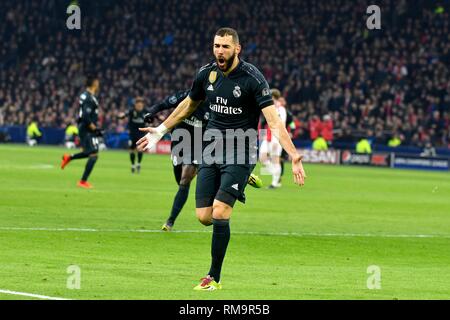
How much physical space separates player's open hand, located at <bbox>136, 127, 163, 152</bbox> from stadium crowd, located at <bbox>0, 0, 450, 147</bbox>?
122 feet

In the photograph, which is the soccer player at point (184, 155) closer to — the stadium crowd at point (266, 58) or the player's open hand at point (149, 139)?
the player's open hand at point (149, 139)

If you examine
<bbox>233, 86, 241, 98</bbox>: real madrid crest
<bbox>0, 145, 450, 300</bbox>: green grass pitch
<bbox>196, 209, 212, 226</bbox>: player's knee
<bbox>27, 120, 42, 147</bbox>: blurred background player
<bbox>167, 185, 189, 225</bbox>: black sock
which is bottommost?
<bbox>27, 120, 42, 147</bbox>: blurred background player

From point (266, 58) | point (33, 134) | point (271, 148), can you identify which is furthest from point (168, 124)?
point (33, 134)

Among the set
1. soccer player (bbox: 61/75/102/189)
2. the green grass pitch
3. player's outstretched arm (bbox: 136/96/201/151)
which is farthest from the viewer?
soccer player (bbox: 61/75/102/189)

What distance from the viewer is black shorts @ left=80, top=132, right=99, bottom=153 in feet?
88.3

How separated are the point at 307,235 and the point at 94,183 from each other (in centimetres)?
1194

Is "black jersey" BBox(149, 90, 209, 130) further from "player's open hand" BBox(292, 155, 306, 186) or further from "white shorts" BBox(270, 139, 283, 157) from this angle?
"white shorts" BBox(270, 139, 283, 157)

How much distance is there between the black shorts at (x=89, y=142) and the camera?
1060 inches

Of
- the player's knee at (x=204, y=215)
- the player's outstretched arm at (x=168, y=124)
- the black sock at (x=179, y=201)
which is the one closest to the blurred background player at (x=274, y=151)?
the black sock at (x=179, y=201)

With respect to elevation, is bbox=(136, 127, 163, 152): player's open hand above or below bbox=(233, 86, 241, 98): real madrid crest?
below

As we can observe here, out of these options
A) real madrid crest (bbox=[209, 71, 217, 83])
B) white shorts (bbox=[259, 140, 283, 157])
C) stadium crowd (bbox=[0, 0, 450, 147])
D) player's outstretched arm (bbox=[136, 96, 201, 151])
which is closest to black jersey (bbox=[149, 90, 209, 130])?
player's outstretched arm (bbox=[136, 96, 201, 151])
